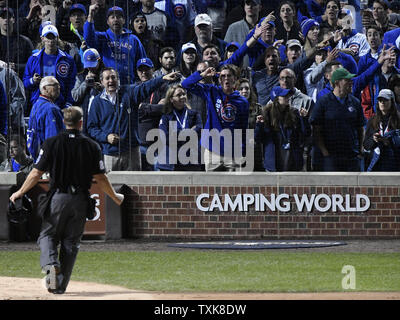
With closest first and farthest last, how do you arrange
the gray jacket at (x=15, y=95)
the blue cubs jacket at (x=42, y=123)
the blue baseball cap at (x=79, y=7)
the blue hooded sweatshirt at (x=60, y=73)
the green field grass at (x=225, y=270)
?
the green field grass at (x=225, y=270) < the blue cubs jacket at (x=42, y=123) < the gray jacket at (x=15, y=95) < the blue hooded sweatshirt at (x=60, y=73) < the blue baseball cap at (x=79, y=7)

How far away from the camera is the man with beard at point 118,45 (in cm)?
1502

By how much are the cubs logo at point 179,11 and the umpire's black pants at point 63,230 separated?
733 cm

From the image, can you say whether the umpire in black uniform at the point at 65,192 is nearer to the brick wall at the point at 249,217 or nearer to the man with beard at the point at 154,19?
the brick wall at the point at 249,217

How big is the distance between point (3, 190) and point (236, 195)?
3558 millimetres

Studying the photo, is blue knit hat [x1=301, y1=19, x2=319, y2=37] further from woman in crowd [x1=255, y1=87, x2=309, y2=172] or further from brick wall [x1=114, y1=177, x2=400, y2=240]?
brick wall [x1=114, y1=177, x2=400, y2=240]

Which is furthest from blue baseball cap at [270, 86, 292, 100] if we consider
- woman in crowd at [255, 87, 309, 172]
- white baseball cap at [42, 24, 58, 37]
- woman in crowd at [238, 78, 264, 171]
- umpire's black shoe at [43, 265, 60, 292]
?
umpire's black shoe at [43, 265, 60, 292]

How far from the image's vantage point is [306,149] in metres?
14.5

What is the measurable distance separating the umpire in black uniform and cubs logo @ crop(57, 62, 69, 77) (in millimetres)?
6764

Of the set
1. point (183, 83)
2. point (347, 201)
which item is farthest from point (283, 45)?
point (347, 201)

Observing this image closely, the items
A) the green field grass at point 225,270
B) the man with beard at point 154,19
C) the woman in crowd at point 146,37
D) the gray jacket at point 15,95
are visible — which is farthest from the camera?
the man with beard at point 154,19

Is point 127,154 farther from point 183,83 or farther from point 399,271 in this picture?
point 399,271

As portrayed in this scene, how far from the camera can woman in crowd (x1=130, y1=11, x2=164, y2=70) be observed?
15227 mm

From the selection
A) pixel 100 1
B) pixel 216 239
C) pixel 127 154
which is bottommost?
pixel 216 239

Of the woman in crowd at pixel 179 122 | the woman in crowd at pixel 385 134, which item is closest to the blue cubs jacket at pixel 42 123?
the woman in crowd at pixel 179 122
